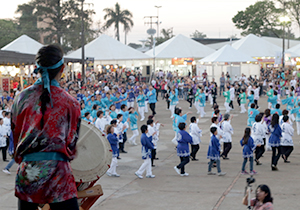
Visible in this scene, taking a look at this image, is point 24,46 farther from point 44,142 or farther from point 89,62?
point 44,142

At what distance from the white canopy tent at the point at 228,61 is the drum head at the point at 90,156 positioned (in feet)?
99.2

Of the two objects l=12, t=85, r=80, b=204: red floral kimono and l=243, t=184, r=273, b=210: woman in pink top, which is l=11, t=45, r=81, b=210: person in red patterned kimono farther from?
l=243, t=184, r=273, b=210: woman in pink top

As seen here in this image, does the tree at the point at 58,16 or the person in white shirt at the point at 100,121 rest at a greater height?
the tree at the point at 58,16

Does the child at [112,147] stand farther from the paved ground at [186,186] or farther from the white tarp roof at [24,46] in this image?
the white tarp roof at [24,46]

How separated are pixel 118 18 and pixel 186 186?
230 feet

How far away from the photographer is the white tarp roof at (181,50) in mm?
44094

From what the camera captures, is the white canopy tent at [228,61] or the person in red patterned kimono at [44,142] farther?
the white canopy tent at [228,61]

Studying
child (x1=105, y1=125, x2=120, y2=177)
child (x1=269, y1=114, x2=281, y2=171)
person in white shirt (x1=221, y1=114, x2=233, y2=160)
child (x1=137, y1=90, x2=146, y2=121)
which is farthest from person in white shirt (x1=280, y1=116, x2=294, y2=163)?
child (x1=137, y1=90, x2=146, y2=121)

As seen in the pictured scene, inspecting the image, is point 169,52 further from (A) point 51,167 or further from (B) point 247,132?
(A) point 51,167

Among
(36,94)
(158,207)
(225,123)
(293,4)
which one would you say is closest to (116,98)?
(225,123)

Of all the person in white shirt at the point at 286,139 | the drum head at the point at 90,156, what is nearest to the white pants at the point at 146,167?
the person in white shirt at the point at 286,139

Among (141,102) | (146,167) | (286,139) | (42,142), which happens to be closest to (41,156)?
(42,142)

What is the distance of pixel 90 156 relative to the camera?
11.8 feet

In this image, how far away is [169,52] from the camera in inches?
1750
